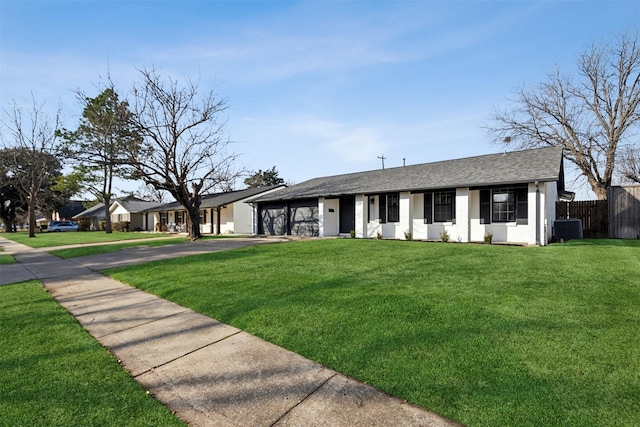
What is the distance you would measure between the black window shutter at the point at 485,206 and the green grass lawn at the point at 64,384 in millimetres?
13506

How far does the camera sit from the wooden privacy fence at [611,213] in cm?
1424

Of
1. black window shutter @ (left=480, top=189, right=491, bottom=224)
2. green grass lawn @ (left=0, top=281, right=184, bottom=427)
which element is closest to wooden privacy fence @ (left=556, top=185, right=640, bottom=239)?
black window shutter @ (left=480, top=189, right=491, bottom=224)

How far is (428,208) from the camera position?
1486 cm

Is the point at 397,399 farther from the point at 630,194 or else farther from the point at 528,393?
the point at 630,194

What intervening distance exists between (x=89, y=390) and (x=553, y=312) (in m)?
5.38

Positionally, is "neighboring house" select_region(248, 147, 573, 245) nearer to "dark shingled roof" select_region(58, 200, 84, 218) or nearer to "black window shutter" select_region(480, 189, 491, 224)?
"black window shutter" select_region(480, 189, 491, 224)

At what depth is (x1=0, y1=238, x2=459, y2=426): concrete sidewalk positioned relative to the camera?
247 cm

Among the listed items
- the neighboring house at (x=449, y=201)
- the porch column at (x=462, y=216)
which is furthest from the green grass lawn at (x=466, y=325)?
the porch column at (x=462, y=216)

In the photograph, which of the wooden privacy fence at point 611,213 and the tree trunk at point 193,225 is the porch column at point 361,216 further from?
the tree trunk at point 193,225

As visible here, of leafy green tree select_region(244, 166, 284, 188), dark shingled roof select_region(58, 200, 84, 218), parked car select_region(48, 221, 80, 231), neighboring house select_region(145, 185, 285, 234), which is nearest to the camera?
neighboring house select_region(145, 185, 285, 234)

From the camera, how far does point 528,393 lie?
259cm

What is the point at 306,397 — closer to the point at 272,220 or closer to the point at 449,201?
the point at 449,201

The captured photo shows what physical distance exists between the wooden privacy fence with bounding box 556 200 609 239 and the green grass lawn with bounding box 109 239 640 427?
8.40 metres

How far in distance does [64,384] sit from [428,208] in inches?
556
